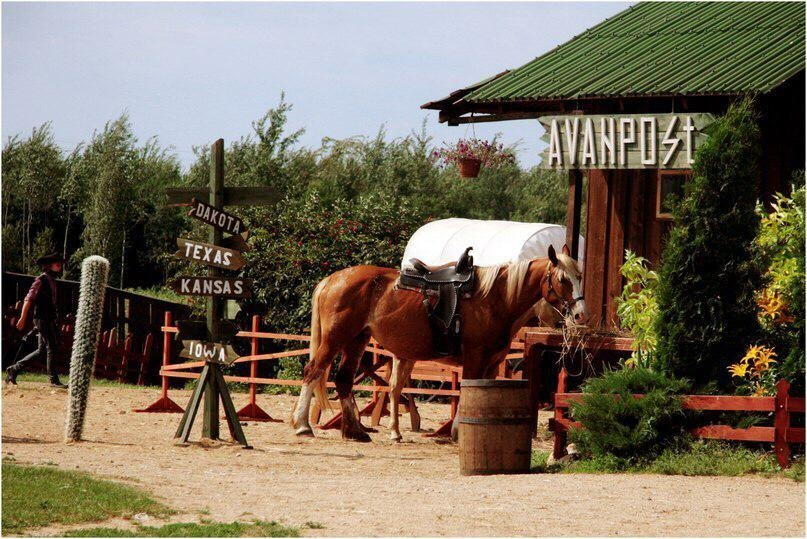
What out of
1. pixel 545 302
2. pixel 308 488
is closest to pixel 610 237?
pixel 545 302

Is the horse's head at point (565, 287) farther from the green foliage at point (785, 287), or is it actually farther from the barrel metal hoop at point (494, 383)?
the green foliage at point (785, 287)

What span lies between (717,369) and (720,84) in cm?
525

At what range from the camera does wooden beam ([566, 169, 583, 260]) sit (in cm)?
1700

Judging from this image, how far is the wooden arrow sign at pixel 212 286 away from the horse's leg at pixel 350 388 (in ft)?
5.36

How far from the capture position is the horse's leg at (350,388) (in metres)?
14.6

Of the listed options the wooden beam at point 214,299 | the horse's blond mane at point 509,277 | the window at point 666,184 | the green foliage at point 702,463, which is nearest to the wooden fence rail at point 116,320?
the wooden beam at point 214,299

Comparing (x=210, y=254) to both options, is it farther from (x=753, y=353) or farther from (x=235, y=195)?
(x=753, y=353)

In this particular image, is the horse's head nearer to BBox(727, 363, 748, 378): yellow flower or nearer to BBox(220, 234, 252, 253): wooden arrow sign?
BBox(727, 363, 748, 378): yellow flower

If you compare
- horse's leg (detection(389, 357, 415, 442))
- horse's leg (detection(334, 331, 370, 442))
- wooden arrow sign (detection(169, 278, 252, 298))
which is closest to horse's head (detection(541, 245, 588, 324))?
horse's leg (detection(389, 357, 415, 442))

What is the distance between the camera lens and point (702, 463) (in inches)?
444

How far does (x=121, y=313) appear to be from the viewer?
24625mm

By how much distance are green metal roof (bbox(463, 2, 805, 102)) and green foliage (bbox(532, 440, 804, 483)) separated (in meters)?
5.38

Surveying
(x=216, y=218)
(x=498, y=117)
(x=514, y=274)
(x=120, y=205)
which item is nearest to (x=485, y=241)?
(x=498, y=117)

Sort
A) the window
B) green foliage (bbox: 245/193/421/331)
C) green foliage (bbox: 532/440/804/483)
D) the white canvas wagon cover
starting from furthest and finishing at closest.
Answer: green foliage (bbox: 245/193/421/331) < the white canvas wagon cover < the window < green foliage (bbox: 532/440/804/483)
